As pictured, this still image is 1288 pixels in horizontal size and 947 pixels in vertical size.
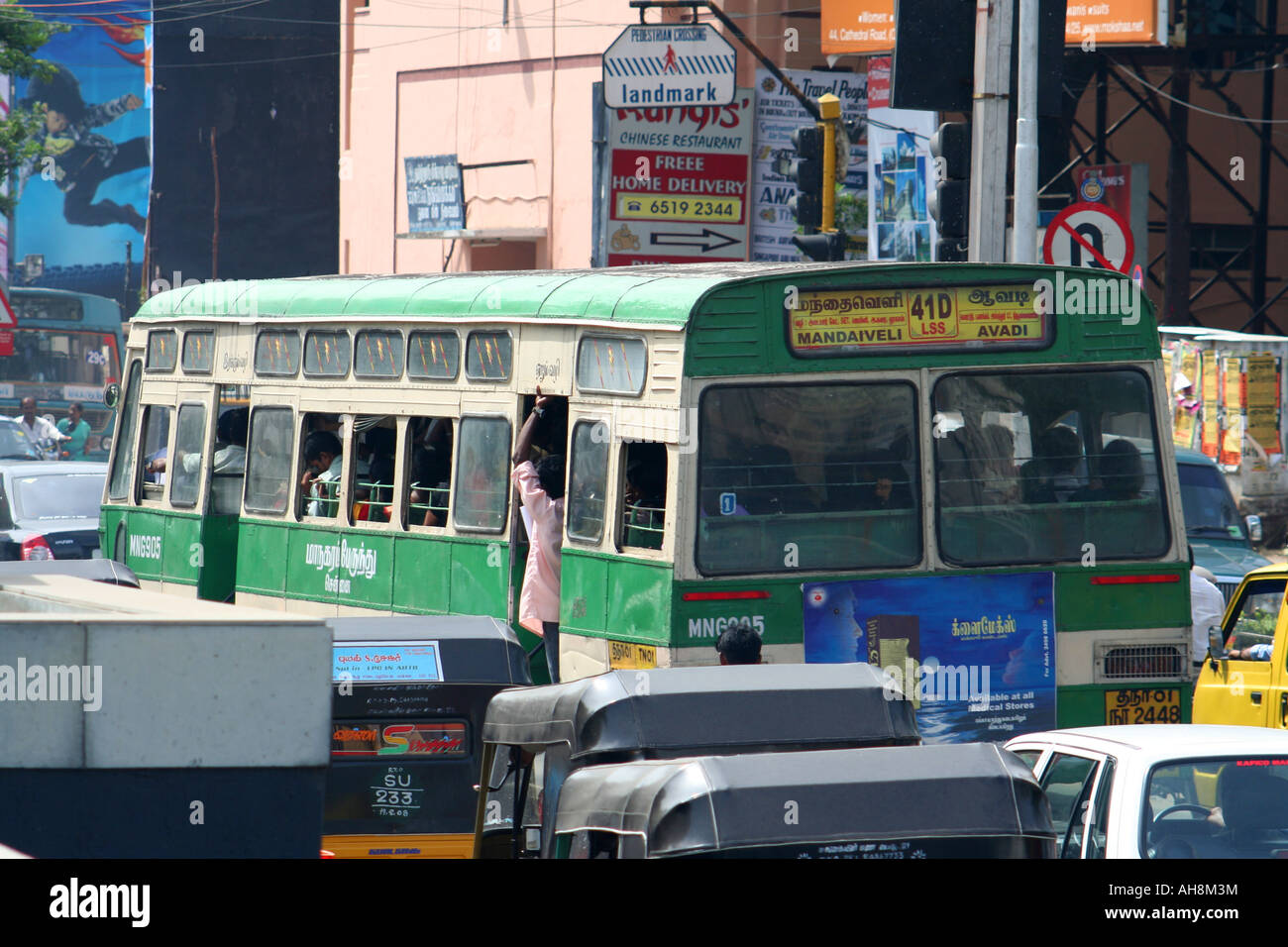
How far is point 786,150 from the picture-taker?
2406cm

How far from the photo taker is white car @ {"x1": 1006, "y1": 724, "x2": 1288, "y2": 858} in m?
5.69

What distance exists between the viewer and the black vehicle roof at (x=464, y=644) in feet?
22.1

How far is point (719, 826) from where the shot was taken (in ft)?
14.2

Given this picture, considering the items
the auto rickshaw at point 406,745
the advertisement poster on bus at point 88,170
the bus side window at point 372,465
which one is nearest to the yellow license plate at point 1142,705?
the auto rickshaw at point 406,745

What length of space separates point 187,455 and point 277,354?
1.54m

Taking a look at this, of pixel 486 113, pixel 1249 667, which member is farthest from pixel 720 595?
pixel 486 113

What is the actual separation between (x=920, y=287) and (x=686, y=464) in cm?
155

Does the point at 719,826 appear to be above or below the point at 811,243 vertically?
below

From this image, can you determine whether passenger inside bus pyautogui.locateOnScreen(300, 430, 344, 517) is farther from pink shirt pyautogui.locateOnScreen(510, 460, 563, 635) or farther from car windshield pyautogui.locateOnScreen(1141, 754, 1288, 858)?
car windshield pyautogui.locateOnScreen(1141, 754, 1288, 858)

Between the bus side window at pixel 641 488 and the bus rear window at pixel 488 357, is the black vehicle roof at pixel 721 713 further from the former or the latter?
the bus rear window at pixel 488 357

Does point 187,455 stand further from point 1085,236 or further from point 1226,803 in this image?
point 1226,803
